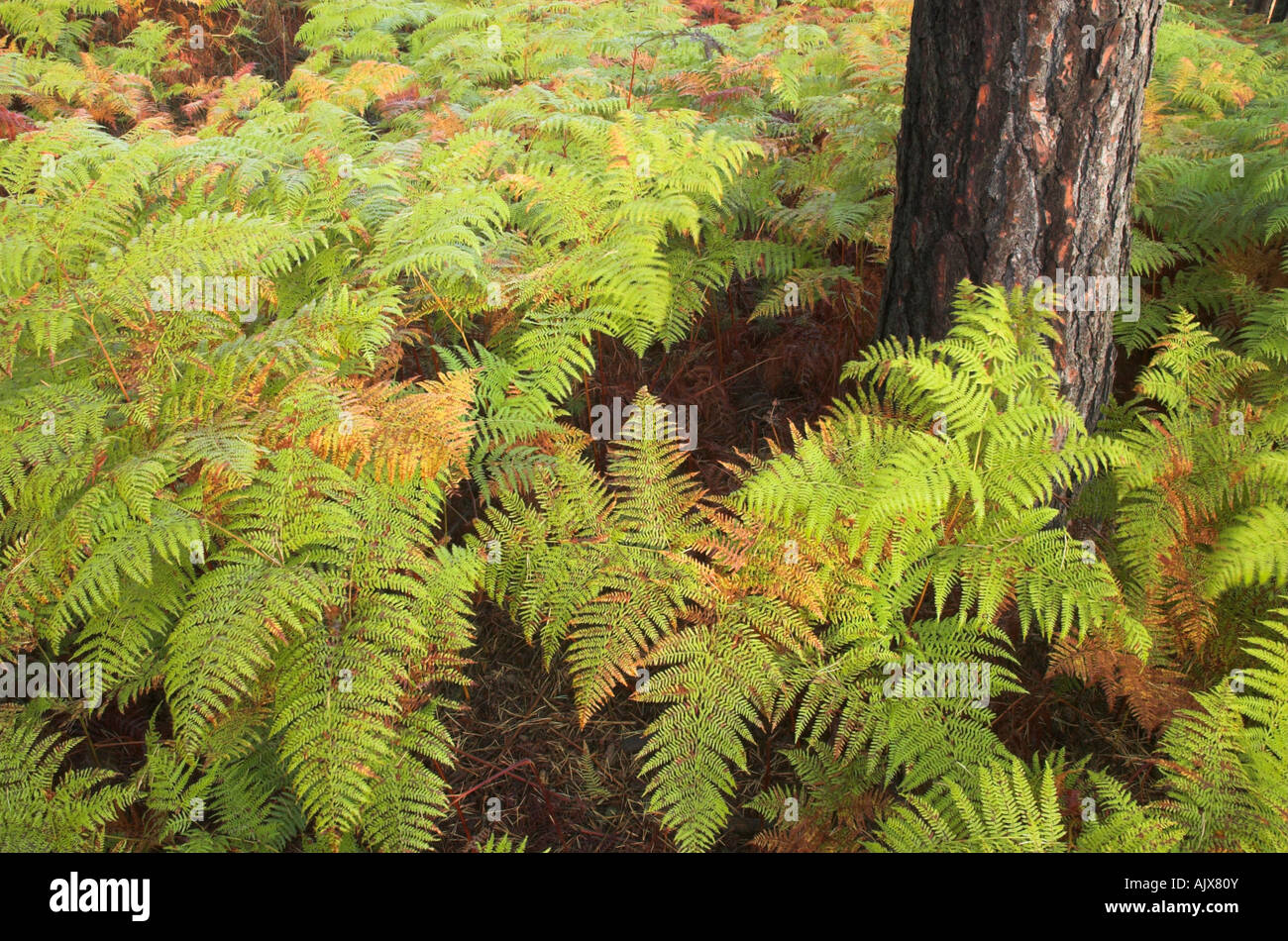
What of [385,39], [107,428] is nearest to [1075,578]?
[107,428]

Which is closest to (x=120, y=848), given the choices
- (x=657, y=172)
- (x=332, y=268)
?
(x=332, y=268)

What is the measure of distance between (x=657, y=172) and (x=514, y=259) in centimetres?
69

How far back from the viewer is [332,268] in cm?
340

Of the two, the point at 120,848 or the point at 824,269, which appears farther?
the point at 824,269

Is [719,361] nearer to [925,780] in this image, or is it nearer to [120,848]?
[925,780]

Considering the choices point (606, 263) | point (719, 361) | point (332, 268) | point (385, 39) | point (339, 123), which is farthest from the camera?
point (385, 39)

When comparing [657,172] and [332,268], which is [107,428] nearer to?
[332,268]

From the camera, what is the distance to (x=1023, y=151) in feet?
9.02

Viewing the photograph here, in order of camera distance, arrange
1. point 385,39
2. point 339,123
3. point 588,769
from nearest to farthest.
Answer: point 588,769, point 339,123, point 385,39

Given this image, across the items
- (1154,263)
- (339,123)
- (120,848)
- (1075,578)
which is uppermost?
(339,123)

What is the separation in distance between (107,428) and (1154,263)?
3951 mm

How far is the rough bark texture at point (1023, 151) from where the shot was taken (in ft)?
8.63

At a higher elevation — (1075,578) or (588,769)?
(1075,578)

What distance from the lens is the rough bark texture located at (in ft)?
8.63
